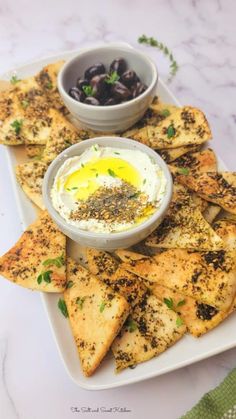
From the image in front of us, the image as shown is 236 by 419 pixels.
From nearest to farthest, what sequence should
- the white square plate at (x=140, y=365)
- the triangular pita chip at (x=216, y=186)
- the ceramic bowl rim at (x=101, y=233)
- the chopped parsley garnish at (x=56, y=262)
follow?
the white square plate at (x=140, y=365) → the ceramic bowl rim at (x=101, y=233) → the chopped parsley garnish at (x=56, y=262) → the triangular pita chip at (x=216, y=186)

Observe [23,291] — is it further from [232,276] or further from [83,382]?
[232,276]

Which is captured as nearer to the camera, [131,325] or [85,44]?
[131,325]

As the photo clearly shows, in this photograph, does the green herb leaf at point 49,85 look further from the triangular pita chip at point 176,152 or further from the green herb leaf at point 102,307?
the green herb leaf at point 102,307

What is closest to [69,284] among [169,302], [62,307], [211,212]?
[62,307]

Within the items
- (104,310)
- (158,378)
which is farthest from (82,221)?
(158,378)

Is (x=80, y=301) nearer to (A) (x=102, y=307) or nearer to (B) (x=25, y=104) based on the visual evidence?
(A) (x=102, y=307)

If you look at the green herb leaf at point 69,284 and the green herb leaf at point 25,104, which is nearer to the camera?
the green herb leaf at point 69,284

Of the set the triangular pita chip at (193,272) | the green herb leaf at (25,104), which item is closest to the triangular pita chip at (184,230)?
the triangular pita chip at (193,272)

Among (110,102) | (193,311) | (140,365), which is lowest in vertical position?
(140,365)
